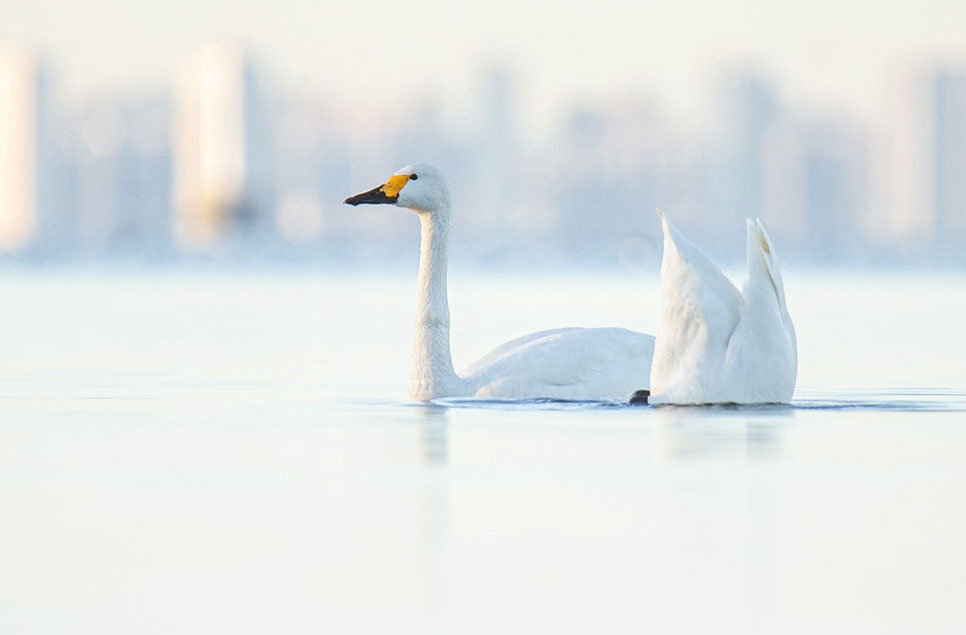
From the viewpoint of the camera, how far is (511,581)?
648 cm

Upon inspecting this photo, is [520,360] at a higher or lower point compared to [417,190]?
lower

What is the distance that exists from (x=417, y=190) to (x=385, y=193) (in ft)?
0.67

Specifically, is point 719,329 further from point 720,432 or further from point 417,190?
point 417,190

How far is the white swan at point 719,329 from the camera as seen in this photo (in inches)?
404

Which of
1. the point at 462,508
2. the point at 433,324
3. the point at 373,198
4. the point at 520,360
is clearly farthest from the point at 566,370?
the point at 462,508

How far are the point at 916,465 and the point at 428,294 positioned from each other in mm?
3482

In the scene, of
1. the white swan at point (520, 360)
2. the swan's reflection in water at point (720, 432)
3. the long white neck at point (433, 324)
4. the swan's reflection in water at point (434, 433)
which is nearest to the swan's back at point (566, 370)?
the white swan at point (520, 360)

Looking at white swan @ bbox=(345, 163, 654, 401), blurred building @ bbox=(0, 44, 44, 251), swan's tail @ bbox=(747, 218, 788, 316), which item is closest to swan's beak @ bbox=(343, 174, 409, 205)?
white swan @ bbox=(345, 163, 654, 401)

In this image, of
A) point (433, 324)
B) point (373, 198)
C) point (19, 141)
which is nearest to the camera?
point (433, 324)

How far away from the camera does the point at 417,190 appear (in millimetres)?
11953

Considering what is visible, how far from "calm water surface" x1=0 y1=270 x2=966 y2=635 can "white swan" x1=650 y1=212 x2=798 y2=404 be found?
160mm

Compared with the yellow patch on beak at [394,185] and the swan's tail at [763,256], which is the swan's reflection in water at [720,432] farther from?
the yellow patch on beak at [394,185]

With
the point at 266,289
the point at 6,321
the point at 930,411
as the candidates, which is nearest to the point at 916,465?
the point at 930,411

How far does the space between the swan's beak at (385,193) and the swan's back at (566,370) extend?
3.49 feet
